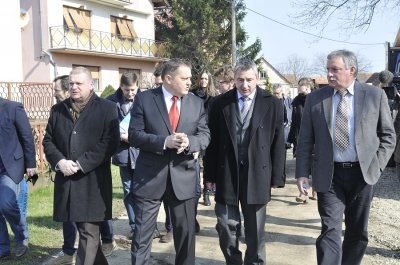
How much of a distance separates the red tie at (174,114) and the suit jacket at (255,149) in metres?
0.47

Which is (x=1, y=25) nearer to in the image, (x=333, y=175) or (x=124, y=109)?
(x=124, y=109)

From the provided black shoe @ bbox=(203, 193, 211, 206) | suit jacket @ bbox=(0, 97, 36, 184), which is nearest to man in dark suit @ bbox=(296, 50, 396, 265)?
suit jacket @ bbox=(0, 97, 36, 184)

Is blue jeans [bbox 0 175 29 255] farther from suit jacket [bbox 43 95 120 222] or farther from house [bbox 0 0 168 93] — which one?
house [bbox 0 0 168 93]

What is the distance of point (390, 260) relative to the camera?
470cm

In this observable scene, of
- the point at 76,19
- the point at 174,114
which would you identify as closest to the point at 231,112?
the point at 174,114

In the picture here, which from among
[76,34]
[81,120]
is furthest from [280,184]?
[76,34]

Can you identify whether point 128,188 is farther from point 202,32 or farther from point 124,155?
point 202,32

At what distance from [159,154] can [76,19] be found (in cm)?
2299

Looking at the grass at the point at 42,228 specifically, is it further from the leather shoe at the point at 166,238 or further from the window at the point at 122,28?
the window at the point at 122,28

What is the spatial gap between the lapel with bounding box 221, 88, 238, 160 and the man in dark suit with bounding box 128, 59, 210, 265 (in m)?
0.24

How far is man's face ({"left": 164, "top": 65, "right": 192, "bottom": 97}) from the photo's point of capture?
3.94m

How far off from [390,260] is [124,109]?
3382mm

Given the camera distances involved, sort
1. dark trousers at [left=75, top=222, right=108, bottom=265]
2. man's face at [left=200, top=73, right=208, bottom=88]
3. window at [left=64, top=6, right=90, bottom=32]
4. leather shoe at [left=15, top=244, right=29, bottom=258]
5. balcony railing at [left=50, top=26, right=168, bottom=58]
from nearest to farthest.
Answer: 1. dark trousers at [left=75, top=222, right=108, bottom=265]
2. leather shoe at [left=15, top=244, right=29, bottom=258]
3. man's face at [left=200, top=73, right=208, bottom=88]
4. balcony railing at [left=50, top=26, right=168, bottom=58]
5. window at [left=64, top=6, right=90, bottom=32]

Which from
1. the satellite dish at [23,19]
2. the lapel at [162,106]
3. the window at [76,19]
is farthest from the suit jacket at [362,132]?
the window at [76,19]
